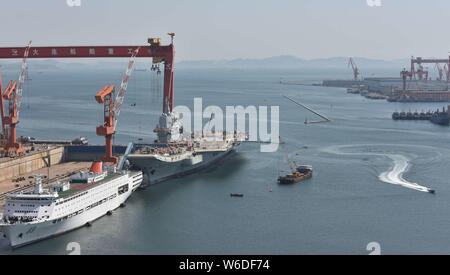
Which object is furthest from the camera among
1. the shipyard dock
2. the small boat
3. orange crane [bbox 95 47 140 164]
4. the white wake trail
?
the small boat

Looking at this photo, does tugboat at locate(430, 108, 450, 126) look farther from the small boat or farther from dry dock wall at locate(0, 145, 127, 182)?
dry dock wall at locate(0, 145, 127, 182)

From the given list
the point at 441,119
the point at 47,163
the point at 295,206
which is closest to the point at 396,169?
the point at 295,206

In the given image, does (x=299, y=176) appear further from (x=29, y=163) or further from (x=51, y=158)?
(x=29, y=163)

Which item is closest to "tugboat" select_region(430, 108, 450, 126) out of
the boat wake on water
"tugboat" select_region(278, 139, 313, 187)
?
the boat wake on water

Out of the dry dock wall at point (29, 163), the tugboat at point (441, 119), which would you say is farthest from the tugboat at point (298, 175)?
the tugboat at point (441, 119)

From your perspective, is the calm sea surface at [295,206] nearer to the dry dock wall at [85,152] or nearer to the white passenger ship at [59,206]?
the white passenger ship at [59,206]

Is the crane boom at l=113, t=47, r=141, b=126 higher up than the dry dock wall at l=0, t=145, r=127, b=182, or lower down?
higher up
